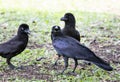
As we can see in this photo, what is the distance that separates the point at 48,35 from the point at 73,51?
4.16 meters

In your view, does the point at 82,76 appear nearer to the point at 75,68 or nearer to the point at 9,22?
the point at 75,68

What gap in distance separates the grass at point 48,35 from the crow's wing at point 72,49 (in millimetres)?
418

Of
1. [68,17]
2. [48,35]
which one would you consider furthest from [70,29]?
[48,35]

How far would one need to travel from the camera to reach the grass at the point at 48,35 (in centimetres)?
788

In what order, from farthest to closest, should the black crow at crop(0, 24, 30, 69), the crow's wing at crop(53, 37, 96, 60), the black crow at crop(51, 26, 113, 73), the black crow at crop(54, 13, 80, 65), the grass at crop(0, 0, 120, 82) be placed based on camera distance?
the black crow at crop(54, 13, 80, 65) < the black crow at crop(0, 24, 30, 69) < the grass at crop(0, 0, 120, 82) < the crow's wing at crop(53, 37, 96, 60) < the black crow at crop(51, 26, 113, 73)

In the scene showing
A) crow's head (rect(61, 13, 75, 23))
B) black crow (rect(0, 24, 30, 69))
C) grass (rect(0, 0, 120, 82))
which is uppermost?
crow's head (rect(61, 13, 75, 23))

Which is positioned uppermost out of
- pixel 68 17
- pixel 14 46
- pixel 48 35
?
pixel 68 17

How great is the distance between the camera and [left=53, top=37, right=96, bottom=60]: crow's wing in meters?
7.54

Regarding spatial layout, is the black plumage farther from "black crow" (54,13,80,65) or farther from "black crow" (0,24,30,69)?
"black crow" (0,24,30,69)

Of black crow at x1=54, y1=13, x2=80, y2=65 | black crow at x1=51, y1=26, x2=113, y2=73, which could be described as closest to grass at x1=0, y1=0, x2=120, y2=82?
black crow at x1=51, y1=26, x2=113, y2=73

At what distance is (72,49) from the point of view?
305 inches

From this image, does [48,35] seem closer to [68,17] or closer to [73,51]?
[68,17]

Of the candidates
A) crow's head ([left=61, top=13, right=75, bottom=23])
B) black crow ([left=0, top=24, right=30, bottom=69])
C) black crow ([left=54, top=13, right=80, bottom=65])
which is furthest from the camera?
crow's head ([left=61, top=13, right=75, bottom=23])

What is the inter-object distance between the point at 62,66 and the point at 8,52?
3.87ft
